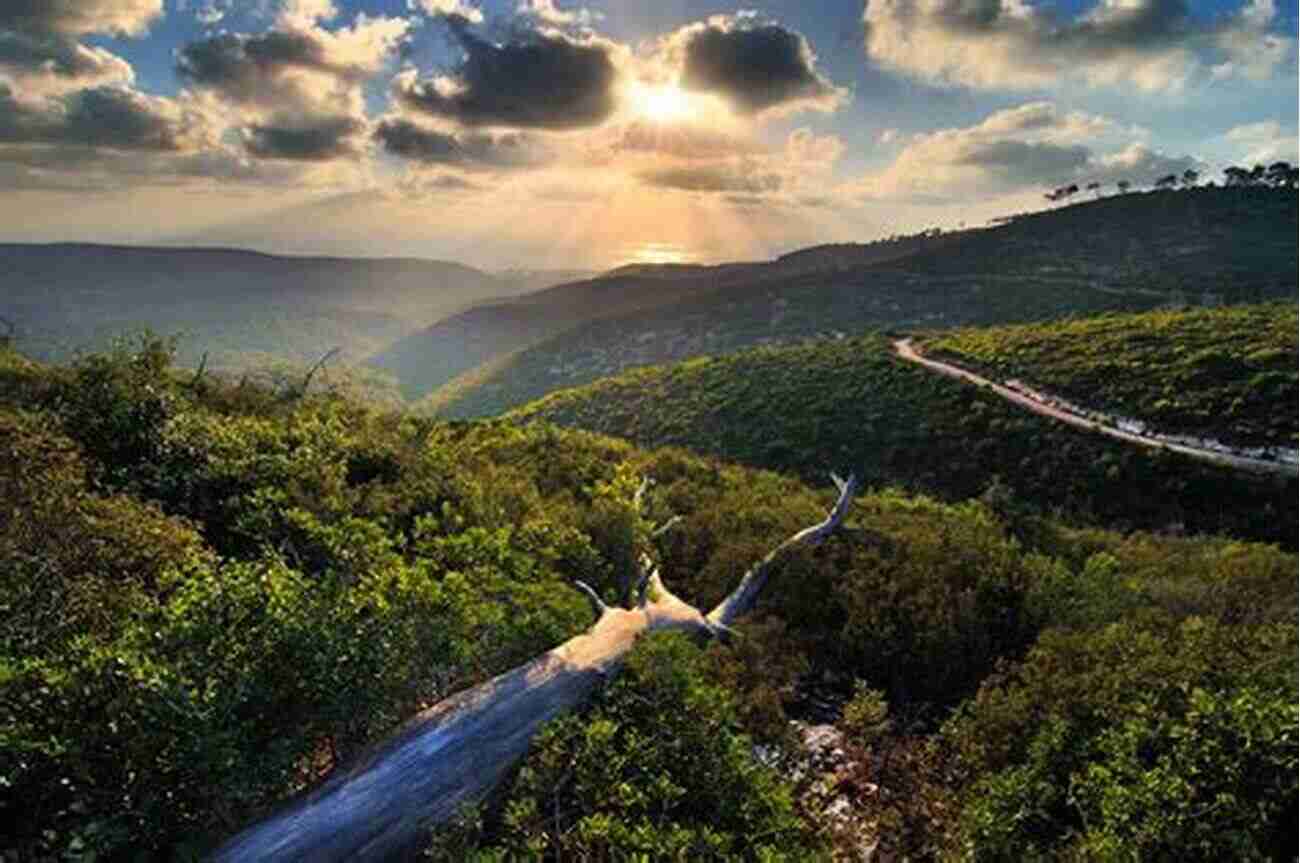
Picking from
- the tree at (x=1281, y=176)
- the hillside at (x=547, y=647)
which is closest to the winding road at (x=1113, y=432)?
the hillside at (x=547, y=647)

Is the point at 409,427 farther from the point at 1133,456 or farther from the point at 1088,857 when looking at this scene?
the point at 1133,456

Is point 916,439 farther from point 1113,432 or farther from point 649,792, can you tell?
point 649,792

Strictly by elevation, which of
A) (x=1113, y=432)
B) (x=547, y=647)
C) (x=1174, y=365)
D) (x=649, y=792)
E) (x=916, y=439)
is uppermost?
(x=649, y=792)

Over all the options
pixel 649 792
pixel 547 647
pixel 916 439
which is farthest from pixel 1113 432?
pixel 649 792

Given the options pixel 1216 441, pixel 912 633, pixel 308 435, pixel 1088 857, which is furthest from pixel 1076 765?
pixel 1216 441

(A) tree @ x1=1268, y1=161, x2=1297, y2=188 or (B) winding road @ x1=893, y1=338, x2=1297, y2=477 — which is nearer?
(B) winding road @ x1=893, y1=338, x2=1297, y2=477

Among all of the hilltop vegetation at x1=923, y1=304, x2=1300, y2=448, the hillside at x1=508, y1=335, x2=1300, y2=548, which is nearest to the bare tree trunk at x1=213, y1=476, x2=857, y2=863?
the hillside at x1=508, y1=335, x2=1300, y2=548

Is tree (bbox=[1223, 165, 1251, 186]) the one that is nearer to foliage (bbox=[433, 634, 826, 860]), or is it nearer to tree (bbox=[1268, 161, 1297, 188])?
tree (bbox=[1268, 161, 1297, 188])

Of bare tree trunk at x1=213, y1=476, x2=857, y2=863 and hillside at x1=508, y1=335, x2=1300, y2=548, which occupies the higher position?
bare tree trunk at x1=213, y1=476, x2=857, y2=863
